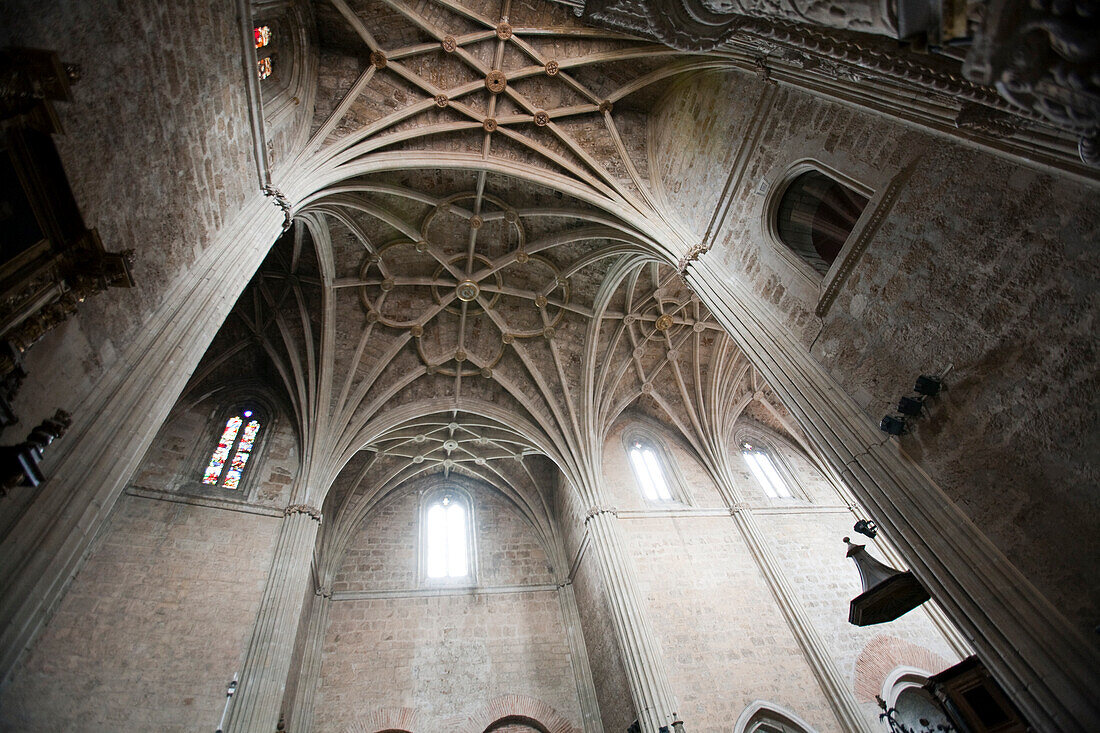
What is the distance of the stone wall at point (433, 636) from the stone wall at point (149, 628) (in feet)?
13.0

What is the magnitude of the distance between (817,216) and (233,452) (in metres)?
12.1

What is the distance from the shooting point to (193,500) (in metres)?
9.83

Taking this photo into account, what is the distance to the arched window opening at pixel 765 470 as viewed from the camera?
14.7m

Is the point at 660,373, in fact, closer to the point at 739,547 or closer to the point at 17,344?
the point at 739,547

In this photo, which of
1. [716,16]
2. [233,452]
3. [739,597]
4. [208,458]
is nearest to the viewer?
[716,16]

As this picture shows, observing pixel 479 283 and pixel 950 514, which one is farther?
pixel 479 283

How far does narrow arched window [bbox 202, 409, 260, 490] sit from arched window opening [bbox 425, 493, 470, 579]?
578cm

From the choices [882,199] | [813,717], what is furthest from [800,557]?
[882,199]

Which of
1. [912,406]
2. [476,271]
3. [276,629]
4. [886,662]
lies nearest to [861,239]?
[912,406]

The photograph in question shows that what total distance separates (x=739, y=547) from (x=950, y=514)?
8741mm

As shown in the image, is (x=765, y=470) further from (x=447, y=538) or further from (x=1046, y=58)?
(x=1046, y=58)

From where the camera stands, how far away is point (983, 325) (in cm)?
461

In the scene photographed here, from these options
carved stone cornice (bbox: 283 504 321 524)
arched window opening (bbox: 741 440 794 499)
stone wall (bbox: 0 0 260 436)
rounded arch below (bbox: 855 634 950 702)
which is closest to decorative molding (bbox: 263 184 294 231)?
stone wall (bbox: 0 0 260 436)

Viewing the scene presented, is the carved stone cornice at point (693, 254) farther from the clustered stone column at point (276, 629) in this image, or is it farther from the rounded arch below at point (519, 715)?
the rounded arch below at point (519, 715)
